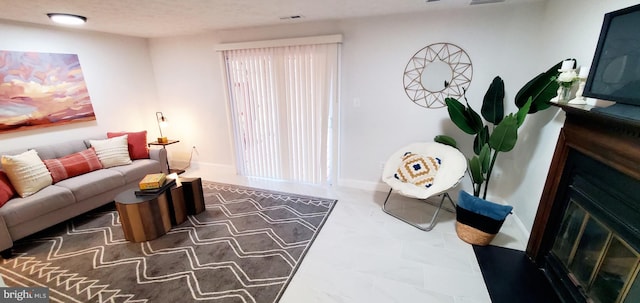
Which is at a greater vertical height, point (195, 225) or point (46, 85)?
point (46, 85)

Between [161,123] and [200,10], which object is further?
[161,123]

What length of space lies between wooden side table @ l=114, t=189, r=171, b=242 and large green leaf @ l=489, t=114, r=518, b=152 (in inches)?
126

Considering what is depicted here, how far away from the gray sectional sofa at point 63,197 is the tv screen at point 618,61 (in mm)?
4406

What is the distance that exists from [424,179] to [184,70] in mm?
3866

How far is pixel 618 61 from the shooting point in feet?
4.36

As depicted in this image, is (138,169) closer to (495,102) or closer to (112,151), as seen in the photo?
(112,151)

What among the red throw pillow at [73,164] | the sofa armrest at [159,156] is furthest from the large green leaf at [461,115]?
the red throw pillow at [73,164]

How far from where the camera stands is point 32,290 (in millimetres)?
1782

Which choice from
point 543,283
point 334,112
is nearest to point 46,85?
point 334,112

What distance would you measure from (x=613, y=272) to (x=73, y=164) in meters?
4.78

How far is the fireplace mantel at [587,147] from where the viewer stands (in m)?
1.23

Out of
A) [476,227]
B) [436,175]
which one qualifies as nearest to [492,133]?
[436,175]

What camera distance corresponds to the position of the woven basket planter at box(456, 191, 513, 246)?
2119 mm

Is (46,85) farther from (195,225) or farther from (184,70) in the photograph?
(195,225)
